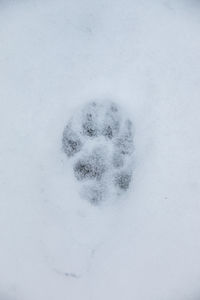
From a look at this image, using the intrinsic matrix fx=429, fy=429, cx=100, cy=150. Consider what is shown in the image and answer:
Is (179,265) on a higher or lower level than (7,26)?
lower

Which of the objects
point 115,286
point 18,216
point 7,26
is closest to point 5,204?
point 18,216

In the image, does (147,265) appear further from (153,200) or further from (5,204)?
(5,204)

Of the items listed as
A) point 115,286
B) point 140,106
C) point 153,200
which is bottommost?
point 115,286
